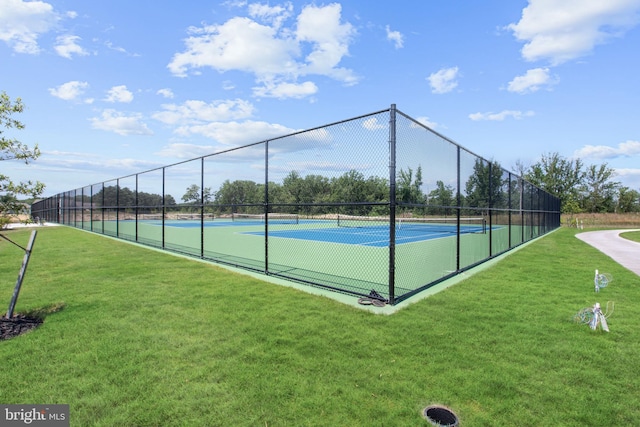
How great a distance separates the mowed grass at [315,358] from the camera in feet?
7.03

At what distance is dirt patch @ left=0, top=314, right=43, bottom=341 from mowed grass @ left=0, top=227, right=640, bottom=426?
17cm

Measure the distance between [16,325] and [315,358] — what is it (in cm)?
321

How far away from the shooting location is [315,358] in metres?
2.83

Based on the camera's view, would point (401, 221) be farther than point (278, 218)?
No

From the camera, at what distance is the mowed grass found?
84.4 inches

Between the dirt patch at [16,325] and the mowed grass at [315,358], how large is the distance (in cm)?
17

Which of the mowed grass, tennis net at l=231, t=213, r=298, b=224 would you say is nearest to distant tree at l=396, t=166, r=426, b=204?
the mowed grass

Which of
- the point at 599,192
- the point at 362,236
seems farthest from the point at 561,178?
the point at 362,236

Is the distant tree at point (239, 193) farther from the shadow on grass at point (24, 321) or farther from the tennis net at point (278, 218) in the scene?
the shadow on grass at point (24, 321)

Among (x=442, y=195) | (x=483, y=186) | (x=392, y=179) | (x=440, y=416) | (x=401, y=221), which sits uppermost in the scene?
(x=483, y=186)

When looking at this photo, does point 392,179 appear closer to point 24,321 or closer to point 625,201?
point 24,321

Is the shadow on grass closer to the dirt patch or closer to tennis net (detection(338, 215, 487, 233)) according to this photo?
the dirt patch

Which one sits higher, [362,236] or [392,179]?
[392,179]

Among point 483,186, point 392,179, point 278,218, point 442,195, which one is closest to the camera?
point 392,179
